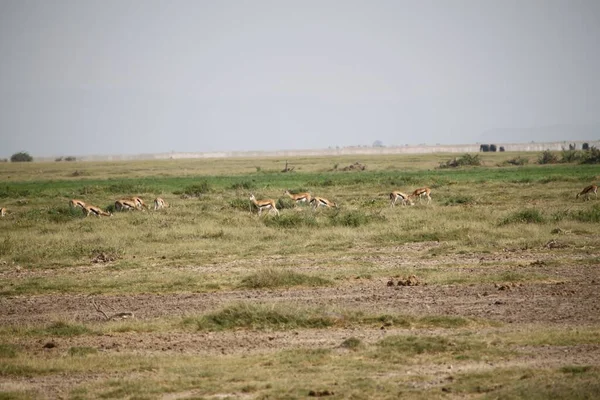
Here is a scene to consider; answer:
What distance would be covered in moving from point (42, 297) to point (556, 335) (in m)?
9.74

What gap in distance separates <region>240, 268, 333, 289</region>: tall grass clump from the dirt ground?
0.36 meters

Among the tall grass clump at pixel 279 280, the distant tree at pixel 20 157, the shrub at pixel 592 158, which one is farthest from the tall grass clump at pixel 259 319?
the distant tree at pixel 20 157

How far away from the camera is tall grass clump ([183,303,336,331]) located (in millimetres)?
12562

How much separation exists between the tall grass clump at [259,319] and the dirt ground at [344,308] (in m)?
0.24

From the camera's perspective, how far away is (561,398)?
844 cm

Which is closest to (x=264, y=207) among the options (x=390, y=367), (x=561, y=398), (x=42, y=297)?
(x=42, y=297)

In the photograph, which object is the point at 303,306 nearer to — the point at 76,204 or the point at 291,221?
the point at 291,221

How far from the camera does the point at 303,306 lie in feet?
44.3

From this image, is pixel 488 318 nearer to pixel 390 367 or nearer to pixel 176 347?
pixel 390 367

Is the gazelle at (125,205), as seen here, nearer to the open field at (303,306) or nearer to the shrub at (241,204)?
the open field at (303,306)

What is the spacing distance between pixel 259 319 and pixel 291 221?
44.5ft

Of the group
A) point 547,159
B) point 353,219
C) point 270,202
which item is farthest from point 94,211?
point 547,159

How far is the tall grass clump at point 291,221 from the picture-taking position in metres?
26.0

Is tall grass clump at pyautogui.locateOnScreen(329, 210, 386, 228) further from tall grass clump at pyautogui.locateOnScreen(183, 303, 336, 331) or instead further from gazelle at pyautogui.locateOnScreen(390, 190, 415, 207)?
tall grass clump at pyautogui.locateOnScreen(183, 303, 336, 331)
